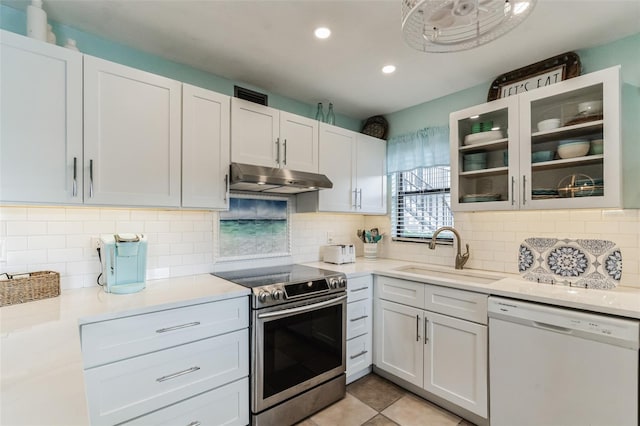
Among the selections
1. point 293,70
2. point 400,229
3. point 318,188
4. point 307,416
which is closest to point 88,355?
point 307,416

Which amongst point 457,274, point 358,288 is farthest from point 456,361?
point 358,288

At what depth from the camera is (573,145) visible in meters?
2.04

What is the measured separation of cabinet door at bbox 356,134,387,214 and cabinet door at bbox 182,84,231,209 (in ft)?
4.65

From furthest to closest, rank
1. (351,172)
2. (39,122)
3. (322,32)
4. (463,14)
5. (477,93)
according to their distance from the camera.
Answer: (351,172)
(477,93)
(322,32)
(39,122)
(463,14)

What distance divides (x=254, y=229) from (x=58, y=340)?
1.73 meters

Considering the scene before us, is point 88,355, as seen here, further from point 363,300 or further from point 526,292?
point 526,292

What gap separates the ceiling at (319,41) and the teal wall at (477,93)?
0.07 m

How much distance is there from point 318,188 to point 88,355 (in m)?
1.85

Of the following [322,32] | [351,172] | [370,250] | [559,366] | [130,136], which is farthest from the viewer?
[370,250]

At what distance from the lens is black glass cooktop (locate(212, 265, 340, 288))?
7.01 ft

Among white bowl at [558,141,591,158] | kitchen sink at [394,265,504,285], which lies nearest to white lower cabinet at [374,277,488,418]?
kitchen sink at [394,265,504,285]

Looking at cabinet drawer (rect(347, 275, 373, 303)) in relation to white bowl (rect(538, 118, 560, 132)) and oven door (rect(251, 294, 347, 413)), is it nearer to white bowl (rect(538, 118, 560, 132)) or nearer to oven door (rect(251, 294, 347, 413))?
oven door (rect(251, 294, 347, 413))

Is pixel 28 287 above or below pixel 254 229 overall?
below

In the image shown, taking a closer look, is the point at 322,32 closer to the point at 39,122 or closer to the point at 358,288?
the point at 39,122
